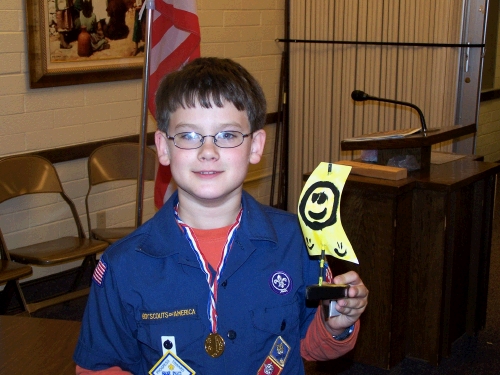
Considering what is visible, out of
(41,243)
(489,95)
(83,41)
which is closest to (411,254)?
(41,243)

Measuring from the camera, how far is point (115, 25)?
4.59m

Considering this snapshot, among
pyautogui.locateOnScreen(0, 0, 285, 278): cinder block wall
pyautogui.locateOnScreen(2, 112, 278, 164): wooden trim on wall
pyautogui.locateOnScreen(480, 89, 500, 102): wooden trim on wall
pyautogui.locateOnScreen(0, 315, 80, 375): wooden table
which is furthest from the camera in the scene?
pyautogui.locateOnScreen(480, 89, 500, 102): wooden trim on wall

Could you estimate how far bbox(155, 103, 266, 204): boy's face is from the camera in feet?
→ 4.74

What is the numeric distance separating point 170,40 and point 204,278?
203 cm

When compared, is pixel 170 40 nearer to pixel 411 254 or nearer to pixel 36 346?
pixel 411 254

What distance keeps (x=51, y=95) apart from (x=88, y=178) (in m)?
0.61

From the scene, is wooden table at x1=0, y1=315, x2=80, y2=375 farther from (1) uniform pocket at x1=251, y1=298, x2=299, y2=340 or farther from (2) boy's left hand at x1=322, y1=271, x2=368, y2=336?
(2) boy's left hand at x1=322, y1=271, x2=368, y2=336

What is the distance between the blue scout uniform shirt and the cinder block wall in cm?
290

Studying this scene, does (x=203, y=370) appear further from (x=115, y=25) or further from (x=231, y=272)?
(x=115, y=25)

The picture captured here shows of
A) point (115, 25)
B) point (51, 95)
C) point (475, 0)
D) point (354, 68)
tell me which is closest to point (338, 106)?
point (354, 68)

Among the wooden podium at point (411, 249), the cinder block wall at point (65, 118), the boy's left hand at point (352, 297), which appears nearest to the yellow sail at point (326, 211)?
the boy's left hand at point (352, 297)

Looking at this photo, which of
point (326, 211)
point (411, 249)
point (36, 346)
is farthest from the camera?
point (411, 249)

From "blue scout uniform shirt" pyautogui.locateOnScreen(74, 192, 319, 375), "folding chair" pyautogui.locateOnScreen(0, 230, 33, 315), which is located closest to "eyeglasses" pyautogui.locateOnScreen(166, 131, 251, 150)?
"blue scout uniform shirt" pyautogui.locateOnScreen(74, 192, 319, 375)

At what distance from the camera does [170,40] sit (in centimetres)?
328
